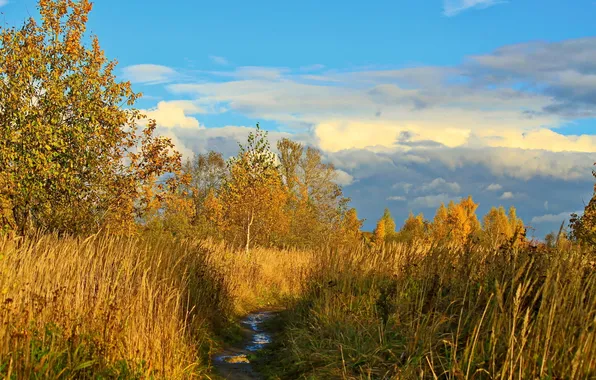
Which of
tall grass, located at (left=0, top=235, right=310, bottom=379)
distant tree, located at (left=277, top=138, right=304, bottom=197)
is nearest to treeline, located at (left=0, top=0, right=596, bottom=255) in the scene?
tall grass, located at (left=0, top=235, right=310, bottom=379)

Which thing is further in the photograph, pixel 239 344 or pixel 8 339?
pixel 239 344

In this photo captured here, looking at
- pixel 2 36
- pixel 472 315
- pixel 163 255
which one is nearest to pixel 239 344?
pixel 163 255

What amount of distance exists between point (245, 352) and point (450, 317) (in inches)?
226

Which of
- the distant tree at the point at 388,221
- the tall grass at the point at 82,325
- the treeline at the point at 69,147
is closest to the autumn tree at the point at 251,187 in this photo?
the treeline at the point at 69,147

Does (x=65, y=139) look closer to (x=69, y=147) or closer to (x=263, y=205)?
(x=69, y=147)

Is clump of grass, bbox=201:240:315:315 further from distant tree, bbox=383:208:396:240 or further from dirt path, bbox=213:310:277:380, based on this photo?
distant tree, bbox=383:208:396:240

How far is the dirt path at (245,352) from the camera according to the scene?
9.48 meters

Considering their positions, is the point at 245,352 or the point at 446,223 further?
the point at 446,223

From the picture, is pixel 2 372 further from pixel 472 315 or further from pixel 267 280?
pixel 267 280

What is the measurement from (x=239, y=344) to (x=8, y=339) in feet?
21.2

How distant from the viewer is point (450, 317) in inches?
257

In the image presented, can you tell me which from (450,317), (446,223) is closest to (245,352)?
(450,317)

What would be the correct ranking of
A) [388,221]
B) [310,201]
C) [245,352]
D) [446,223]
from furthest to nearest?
1. [388,221]
2. [446,223]
3. [310,201]
4. [245,352]

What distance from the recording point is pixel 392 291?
10.5 meters
